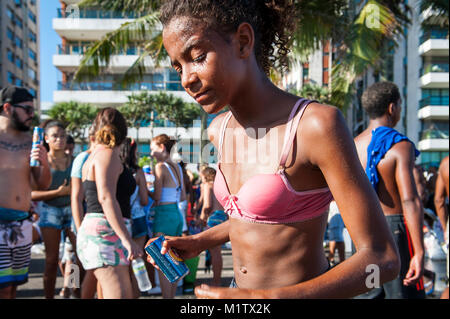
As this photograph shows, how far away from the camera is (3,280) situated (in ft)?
12.4

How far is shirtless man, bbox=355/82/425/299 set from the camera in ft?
10.9

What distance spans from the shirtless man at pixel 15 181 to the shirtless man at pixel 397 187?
262cm

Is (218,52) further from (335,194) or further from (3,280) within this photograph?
(3,280)

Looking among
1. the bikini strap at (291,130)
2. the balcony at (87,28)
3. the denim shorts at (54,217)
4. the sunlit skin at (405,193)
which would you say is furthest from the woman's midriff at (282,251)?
the balcony at (87,28)

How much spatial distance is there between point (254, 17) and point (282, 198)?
0.60m

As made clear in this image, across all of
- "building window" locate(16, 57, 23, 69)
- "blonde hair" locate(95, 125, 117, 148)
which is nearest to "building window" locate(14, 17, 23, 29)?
"building window" locate(16, 57, 23, 69)

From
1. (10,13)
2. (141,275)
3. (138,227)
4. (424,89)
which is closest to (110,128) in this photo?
(141,275)

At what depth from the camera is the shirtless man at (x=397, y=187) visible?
331 centimetres

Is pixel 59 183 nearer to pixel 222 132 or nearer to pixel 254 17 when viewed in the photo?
pixel 222 132

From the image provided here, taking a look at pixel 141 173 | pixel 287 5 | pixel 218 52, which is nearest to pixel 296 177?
pixel 218 52

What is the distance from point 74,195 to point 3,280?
2.96ft

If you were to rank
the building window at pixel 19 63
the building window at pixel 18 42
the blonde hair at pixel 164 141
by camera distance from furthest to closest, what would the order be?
the building window at pixel 19 63
the building window at pixel 18 42
the blonde hair at pixel 164 141

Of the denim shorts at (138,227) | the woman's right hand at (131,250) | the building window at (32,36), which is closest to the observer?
the woman's right hand at (131,250)

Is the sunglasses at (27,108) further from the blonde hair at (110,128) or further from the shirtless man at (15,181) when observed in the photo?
the blonde hair at (110,128)
